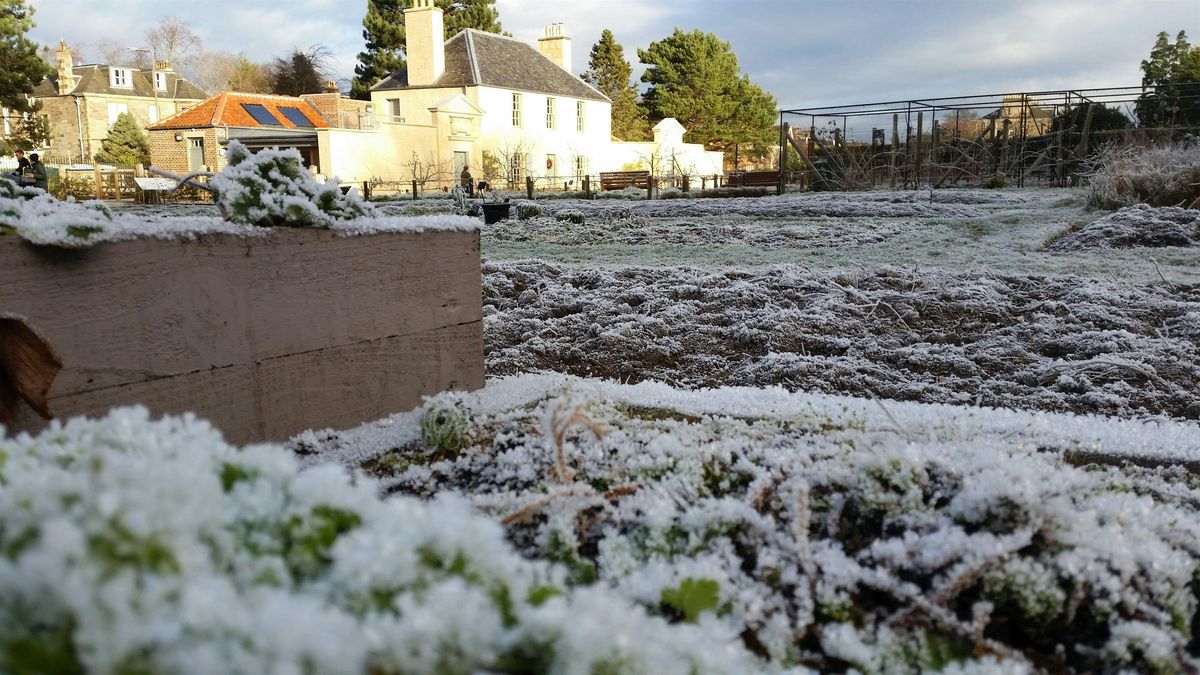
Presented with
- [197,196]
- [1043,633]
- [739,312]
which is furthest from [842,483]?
[197,196]

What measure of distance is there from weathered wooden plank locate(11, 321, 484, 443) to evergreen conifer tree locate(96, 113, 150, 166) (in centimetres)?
4327

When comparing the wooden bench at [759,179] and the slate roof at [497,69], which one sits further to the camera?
the slate roof at [497,69]

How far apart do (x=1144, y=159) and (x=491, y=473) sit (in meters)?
10.3

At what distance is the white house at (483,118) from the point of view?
104ft

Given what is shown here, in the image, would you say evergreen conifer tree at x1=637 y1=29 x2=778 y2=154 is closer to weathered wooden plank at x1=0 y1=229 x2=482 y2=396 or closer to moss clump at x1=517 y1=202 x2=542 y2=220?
moss clump at x1=517 y1=202 x2=542 y2=220

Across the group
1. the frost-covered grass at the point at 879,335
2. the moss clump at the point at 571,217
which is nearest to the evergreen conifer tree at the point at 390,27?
the moss clump at the point at 571,217

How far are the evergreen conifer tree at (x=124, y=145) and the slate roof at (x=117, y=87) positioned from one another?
30.3 ft

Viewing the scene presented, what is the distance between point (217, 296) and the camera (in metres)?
1.60

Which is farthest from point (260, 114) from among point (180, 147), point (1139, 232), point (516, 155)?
point (1139, 232)

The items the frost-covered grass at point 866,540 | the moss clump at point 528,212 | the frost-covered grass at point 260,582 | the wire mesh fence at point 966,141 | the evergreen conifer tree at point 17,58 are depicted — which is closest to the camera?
the frost-covered grass at point 260,582

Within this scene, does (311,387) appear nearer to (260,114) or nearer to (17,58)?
(17,58)

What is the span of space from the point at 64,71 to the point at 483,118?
29373mm

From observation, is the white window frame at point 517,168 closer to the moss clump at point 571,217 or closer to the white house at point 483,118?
the white house at point 483,118

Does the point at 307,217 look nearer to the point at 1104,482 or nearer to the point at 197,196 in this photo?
the point at 1104,482
